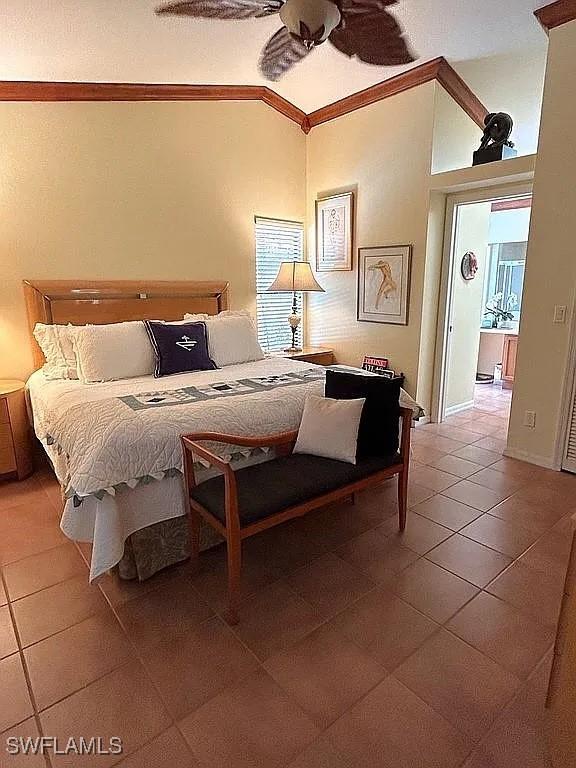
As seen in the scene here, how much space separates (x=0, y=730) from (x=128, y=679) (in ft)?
1.31

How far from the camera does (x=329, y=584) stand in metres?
2.15

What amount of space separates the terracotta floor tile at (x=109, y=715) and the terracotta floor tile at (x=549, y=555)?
1.85m

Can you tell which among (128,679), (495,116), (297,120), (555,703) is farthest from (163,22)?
(555,703)

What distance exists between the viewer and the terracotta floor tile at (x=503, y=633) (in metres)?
1.72

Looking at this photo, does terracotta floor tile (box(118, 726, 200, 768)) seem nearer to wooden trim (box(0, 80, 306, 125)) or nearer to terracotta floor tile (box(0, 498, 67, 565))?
terracotta floor tile (box(0, 498, 67, 565))

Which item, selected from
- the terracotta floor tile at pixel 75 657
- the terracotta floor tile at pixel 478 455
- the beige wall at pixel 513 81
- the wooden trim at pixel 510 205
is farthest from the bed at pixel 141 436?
the wooden trim at pixel 510 205

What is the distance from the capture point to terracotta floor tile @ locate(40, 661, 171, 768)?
1.41 metres

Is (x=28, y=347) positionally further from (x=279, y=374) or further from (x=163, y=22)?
Result: (x=163, y=22)

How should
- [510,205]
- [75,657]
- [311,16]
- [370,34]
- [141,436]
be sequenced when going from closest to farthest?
1. [75,657]
2. [141,436]
3. [311,16]
4. [370,34]
5. [510,205]

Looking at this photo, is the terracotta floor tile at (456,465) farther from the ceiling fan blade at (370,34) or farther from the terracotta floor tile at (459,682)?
the ceiling fan blade at (370,34)

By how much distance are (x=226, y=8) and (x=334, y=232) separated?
2.61m

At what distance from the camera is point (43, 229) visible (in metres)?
3.53

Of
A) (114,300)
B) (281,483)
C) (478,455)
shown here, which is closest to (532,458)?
(478,455)
